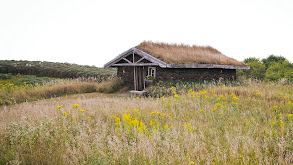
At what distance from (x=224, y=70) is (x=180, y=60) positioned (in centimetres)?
567

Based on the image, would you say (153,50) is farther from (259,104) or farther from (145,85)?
(259,104)

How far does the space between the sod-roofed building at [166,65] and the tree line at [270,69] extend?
5.58 meters

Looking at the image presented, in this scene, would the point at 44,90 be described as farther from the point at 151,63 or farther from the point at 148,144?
the point at 148,144

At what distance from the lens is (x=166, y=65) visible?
1507 centimetres

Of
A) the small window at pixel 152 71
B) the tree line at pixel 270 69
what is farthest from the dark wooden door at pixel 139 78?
the tree line at pixel 270 69

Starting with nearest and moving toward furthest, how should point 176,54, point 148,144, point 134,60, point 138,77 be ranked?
point 148,144 < point 176,54 < point 134,60 < point 138,77

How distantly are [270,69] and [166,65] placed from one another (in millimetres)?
16212

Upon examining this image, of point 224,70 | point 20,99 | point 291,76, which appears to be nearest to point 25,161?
point 20,99

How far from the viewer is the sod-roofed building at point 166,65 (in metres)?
16.3

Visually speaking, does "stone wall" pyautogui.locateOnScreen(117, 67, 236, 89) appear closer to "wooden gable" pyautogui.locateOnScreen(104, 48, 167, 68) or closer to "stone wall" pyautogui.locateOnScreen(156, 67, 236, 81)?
"stone wall" pyautogui.locateOnScreen(156, 67, 236, 81)

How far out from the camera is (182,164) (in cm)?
330

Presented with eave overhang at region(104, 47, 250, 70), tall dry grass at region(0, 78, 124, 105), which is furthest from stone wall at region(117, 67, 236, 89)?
tall dry grass at region(0, 78, 124, 105)

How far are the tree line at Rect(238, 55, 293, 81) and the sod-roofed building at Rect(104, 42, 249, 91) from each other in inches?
220

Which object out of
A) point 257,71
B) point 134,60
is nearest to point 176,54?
point 134,60
